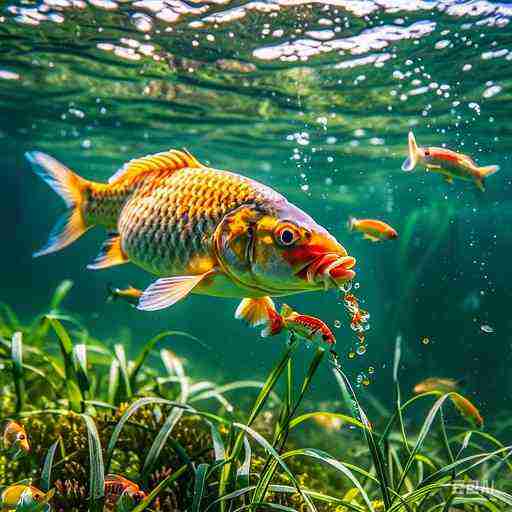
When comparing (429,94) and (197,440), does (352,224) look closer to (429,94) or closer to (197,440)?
(197,440)

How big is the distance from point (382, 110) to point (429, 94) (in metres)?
1.84

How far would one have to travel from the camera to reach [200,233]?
3.23m

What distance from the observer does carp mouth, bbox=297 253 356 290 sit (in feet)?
8.33

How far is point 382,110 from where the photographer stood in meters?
14.4

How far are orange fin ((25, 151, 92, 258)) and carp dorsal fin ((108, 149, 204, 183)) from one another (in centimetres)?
57

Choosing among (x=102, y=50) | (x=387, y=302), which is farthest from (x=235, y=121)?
(x=387, y=302)

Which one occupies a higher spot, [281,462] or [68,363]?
[281,462]

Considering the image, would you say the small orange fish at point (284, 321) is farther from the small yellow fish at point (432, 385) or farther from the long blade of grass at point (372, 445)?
the small yellow fish at point (432, 385)

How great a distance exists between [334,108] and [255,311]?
1231 cm

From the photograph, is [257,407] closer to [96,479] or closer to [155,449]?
[155,449]

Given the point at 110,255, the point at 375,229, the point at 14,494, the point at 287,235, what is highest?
the point at 287,235

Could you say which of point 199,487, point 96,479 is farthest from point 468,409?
point 96,479

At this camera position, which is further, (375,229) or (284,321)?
(375,229)

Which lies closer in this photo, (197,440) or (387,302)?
(197,440)
